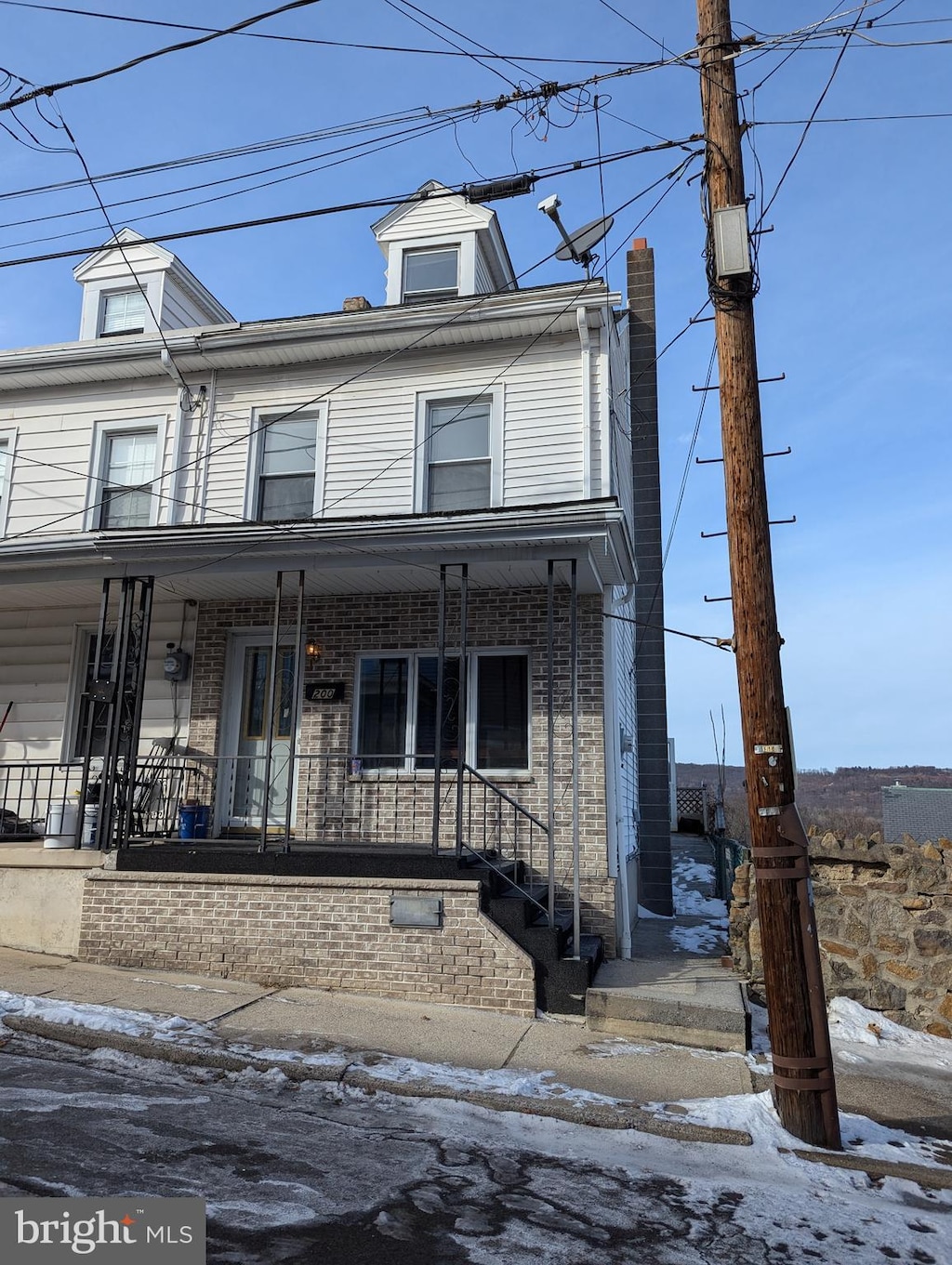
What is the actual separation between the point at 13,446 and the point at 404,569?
6.13 m

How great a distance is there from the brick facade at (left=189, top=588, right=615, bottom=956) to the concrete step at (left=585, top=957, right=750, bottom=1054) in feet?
3.52

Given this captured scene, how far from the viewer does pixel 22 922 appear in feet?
29.1

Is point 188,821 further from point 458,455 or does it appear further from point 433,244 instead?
point 433,244

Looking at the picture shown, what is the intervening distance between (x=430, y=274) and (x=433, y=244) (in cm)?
41

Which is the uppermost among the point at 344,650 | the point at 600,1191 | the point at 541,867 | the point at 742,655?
the point at 344,650

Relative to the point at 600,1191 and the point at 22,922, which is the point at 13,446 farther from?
the point at 600,1191

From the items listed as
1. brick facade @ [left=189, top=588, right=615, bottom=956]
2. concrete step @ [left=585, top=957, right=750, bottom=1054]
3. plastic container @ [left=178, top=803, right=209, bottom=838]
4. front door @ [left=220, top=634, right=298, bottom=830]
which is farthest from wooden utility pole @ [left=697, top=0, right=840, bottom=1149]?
plastic container @ [left=178, top=803, right=209, bottom=838]

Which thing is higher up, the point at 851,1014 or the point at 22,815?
the point at 22,815

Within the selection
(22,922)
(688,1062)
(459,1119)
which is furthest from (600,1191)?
(22,922)

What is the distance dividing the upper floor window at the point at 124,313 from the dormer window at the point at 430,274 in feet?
12.4

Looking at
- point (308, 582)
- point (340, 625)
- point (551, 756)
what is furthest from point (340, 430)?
point (551, 756)

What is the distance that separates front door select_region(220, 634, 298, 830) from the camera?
34.1 ft

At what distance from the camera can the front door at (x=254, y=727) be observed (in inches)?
409

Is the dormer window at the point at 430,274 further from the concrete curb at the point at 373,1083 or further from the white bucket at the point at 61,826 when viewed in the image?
the concrete curb at the point at 373,1083
